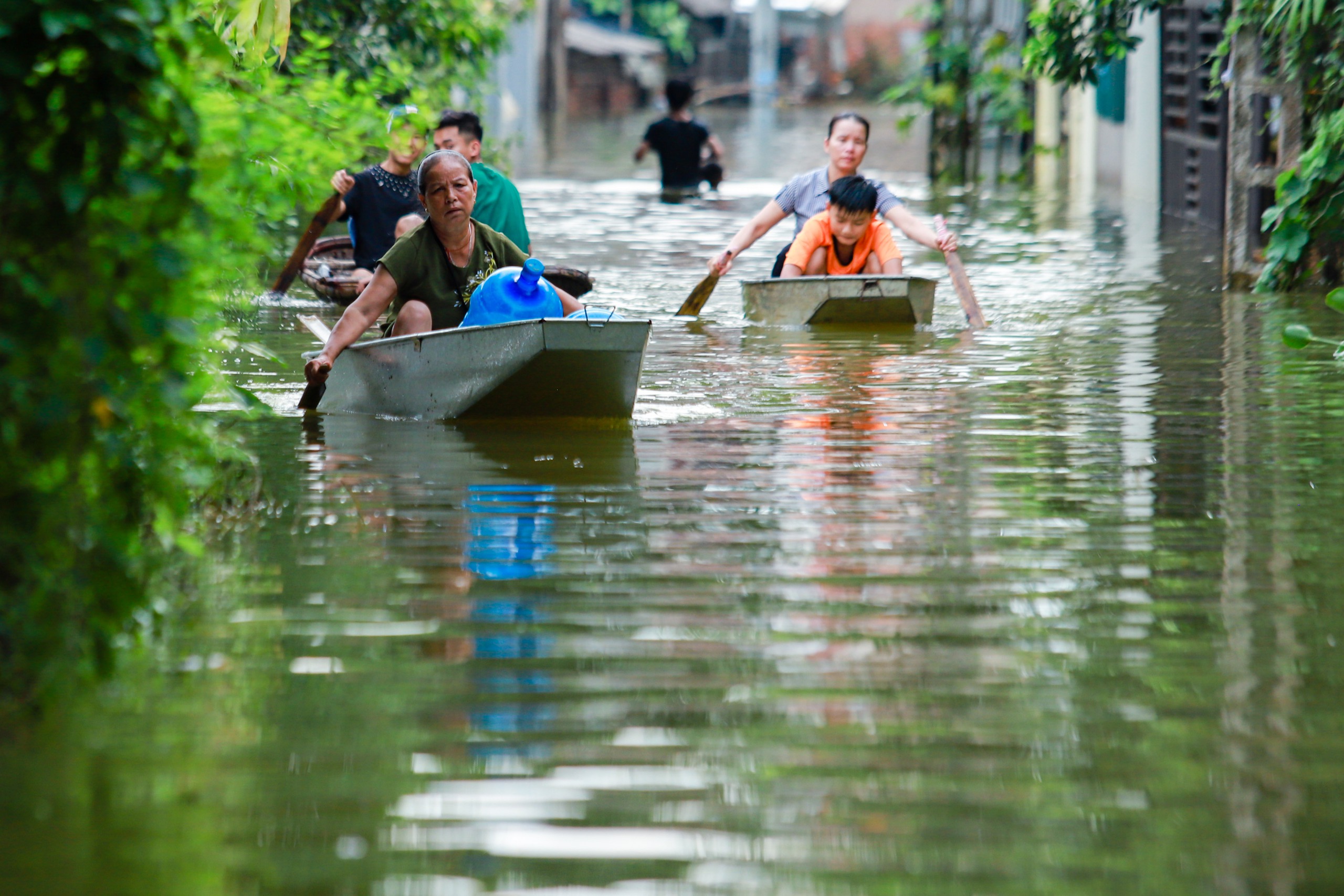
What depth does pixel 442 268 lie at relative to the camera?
26.9 feet

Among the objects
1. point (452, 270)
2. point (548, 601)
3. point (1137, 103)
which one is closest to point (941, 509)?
→ point (548, 601)

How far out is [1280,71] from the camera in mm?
12047

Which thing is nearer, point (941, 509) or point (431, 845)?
point (431, 845)

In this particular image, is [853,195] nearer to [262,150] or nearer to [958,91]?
[262,150]

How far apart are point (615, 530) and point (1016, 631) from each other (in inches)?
→ 61.3

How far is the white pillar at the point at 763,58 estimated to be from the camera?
206 ft

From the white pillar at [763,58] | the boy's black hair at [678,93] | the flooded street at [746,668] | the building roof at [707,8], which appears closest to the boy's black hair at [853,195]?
the flooded street at [746,668]

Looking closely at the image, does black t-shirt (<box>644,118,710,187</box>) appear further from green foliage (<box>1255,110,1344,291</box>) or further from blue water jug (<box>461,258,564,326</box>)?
blue water jug (<box>461,258,564,326</box>)

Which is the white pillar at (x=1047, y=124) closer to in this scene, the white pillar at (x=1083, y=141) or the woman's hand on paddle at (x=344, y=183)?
the white pillar at (x=1083, y=141)

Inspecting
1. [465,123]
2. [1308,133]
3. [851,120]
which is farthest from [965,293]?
Answer: [465,123]

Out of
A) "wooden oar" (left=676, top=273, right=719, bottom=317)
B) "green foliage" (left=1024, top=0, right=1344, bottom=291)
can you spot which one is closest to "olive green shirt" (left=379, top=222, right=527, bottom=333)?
"wooden oar" (left=676, top=273, right=719, bottom=317)

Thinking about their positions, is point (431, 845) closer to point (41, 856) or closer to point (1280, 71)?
point (41, 856)

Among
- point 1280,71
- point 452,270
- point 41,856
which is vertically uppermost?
point 1280,71

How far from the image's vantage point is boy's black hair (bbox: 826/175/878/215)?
425 inches
